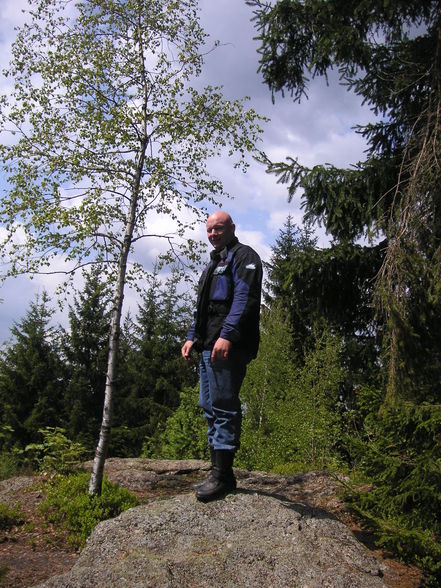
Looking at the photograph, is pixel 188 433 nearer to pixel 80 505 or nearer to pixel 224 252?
pixel 80 505

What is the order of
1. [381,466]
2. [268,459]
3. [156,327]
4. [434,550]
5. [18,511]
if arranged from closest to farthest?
[434,550] → [381,466] → [18,511] → [268,459] → [156,327]

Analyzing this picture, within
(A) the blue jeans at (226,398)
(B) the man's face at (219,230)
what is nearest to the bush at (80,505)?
(A) the blue jeans at (226,398)

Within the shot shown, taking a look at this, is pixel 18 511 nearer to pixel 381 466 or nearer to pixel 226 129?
pixel 381 466

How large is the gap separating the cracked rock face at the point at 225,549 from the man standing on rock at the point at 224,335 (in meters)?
0.28

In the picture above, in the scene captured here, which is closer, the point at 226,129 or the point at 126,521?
the point at 126,521

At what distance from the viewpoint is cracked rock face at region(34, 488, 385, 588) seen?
3193mm

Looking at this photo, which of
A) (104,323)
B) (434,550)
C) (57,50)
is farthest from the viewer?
(104,323)

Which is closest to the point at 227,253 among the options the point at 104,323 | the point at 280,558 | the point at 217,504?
the point at 217,504

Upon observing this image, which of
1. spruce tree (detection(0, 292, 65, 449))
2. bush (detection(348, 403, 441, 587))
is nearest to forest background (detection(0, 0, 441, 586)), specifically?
bush (detection(348, 403, 441, 587))

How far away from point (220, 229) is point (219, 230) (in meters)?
0.01

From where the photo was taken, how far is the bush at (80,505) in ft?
17.3

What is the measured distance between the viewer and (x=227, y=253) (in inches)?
165

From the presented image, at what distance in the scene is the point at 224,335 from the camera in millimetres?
3758

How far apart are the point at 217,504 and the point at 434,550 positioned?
1594mm
